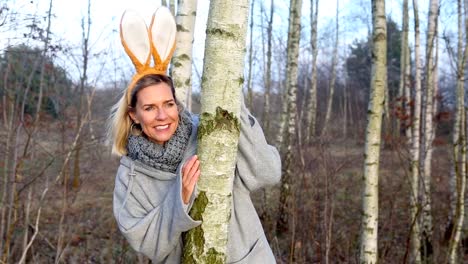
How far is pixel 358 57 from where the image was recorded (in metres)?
29.6

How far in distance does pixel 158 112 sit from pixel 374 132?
2.78m

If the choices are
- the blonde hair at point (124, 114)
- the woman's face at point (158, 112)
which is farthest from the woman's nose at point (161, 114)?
the blonde hair at point (124, 114)

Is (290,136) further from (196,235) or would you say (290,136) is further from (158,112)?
(196,235)

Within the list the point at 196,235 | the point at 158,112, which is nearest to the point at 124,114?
the point at 158,112

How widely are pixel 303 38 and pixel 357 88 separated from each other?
685 cm

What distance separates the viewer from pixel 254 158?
1805mm

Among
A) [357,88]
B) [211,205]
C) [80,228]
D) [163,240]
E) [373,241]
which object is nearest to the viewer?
[211,205]

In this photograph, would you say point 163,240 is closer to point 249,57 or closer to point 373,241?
point 373,241

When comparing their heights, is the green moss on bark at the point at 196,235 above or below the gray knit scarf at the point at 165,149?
below

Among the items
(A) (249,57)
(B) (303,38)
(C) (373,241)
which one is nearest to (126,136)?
(C) (373,241)

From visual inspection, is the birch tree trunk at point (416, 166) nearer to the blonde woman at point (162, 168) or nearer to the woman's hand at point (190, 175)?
the blonde woman at point (162, 168)

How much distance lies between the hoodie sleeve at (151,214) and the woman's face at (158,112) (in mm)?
219

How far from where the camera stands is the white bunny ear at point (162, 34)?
187cm

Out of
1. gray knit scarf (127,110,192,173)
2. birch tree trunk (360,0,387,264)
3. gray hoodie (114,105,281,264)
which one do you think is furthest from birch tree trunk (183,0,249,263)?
birch tree trunk (360,0,387,264)
